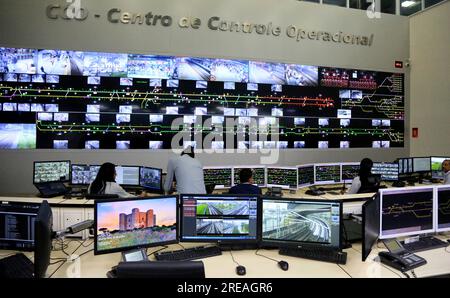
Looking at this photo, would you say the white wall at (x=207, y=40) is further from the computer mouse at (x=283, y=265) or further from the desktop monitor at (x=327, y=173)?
the computer mouse at (x=283, y=265)

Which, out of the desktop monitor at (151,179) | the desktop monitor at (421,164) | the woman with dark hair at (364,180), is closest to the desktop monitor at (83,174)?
the desktop monitor at (151,179)

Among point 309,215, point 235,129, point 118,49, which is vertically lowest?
point 309,215

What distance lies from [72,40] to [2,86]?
3.95ft

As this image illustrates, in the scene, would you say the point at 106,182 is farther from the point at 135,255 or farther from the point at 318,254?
the point at 318,254

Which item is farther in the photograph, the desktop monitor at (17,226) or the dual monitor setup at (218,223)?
the desktop monitor at (17,226)

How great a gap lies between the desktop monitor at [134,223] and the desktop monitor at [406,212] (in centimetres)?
144

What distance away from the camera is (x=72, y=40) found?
4.64 meters

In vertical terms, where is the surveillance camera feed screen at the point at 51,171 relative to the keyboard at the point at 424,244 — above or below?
above

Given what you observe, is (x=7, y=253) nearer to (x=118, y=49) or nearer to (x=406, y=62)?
(x=118, y=49)

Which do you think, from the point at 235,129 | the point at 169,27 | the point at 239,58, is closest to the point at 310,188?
the point at 235,129

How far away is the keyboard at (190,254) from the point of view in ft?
6.25

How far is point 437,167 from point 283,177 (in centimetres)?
308

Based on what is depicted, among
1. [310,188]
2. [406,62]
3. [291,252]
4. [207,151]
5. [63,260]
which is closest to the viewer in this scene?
[63,260]

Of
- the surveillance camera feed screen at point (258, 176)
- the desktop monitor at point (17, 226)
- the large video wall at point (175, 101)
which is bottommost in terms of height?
the desktop monitor at point (17, 226)
